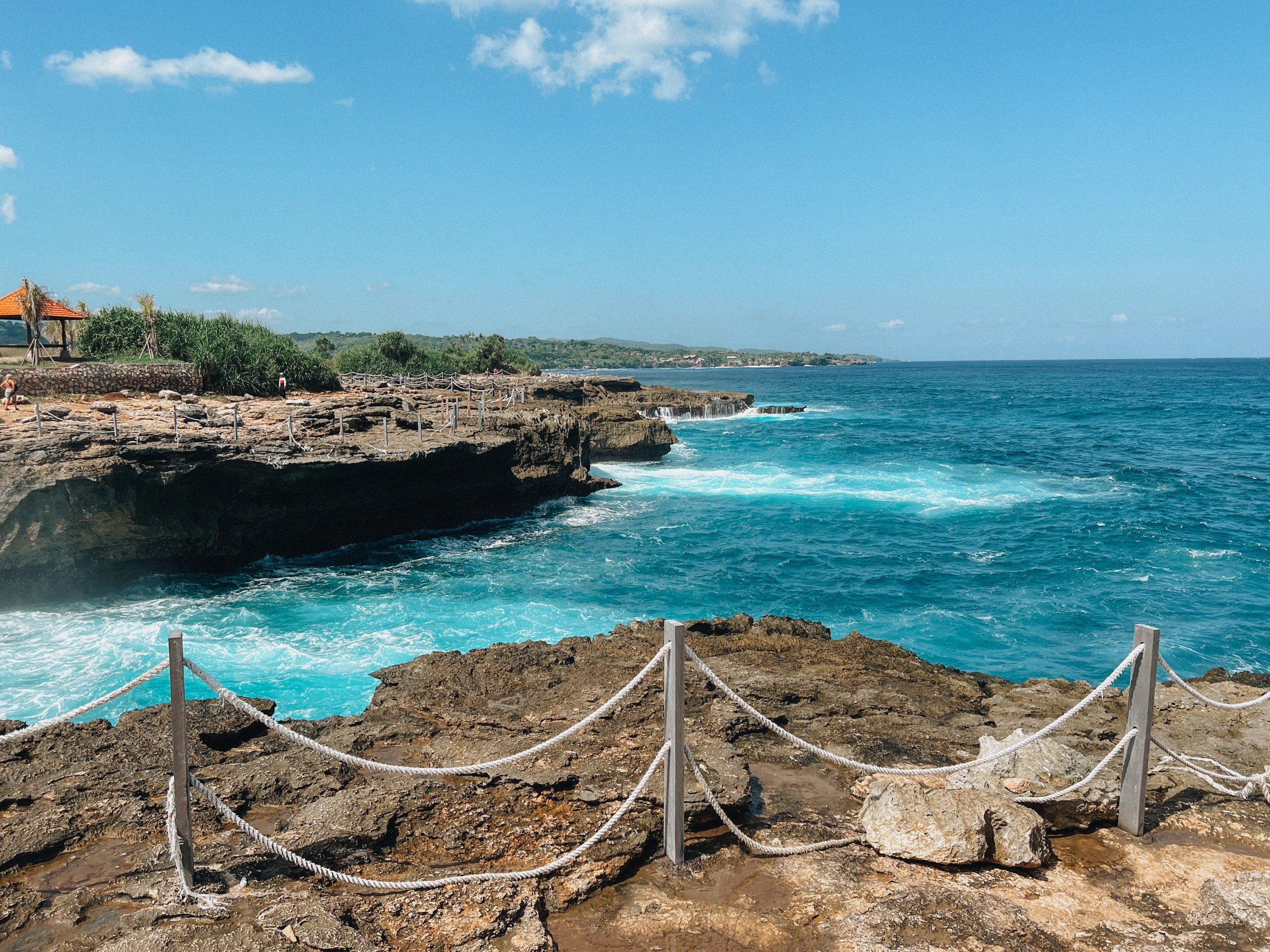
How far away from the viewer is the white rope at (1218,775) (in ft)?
19.6

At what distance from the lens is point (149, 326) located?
2906 centimetres

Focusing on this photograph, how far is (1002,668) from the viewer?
45.5ft

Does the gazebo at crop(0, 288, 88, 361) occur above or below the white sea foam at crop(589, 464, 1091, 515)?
above

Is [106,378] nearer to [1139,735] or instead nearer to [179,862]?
[179,862]

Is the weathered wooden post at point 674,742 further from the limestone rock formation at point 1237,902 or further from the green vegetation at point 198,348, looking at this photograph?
the green vegetation at point 198,348

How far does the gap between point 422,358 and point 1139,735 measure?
187 ft

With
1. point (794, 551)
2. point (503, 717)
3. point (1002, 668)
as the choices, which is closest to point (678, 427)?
point (794, 551)

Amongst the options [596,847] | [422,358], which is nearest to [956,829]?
[596,847]

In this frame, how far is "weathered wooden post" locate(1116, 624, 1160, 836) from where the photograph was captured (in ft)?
17.1

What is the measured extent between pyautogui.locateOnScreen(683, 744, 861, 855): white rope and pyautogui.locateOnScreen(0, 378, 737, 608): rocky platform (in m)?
16.6

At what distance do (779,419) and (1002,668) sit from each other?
161ft

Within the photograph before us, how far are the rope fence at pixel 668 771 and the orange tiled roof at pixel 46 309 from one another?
29257 millimetres

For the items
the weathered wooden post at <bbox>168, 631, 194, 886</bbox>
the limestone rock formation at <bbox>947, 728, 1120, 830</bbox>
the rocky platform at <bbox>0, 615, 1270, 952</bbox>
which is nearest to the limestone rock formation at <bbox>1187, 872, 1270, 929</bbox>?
the rocky platform at <bbox>0, 615, 1270, 952</bbox>

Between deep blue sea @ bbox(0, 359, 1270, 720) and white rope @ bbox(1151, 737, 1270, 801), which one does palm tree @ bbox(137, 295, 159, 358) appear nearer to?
deep blue sea @ bbox(0, 359, 1270, 720)
